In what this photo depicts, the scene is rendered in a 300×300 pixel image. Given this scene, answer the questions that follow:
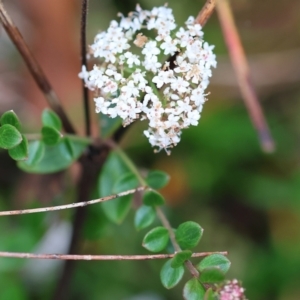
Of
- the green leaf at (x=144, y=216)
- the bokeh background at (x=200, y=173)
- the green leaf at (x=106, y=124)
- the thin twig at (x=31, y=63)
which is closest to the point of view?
the thin twig at (x=31, y=63)

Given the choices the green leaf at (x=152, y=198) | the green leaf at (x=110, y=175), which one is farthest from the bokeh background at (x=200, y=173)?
the green leaf at (x=152, y=198)

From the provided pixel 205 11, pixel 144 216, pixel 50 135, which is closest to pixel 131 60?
pixel 205 11

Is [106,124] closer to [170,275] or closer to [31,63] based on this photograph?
[31,63]

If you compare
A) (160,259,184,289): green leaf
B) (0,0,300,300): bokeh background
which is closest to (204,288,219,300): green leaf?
(160,259,184,289): green leaf

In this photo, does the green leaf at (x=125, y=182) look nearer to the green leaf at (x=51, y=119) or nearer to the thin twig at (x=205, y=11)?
the green leaf at (x=51, y=119)

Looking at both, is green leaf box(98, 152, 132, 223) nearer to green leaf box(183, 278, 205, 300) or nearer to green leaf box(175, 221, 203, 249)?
green leaf box(175, 221, 203, 249)

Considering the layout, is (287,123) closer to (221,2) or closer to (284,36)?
(284,36)
